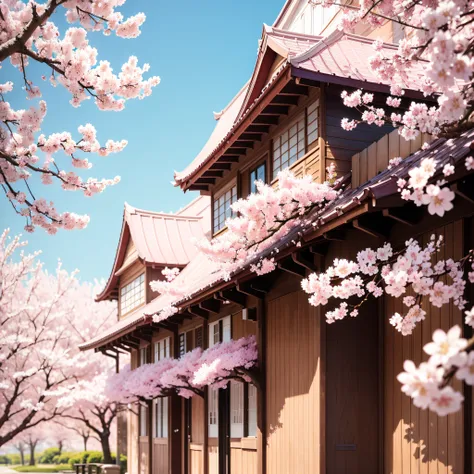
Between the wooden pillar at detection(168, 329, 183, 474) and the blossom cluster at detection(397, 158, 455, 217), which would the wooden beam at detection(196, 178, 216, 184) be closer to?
the wooden pillar at detection(168, 329, 183, 474)

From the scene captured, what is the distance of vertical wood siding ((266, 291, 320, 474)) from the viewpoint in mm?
11492

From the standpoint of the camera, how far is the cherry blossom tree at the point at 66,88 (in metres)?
10.8

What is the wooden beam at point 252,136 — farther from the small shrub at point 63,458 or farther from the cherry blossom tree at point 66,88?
the small shrub at point 63,458

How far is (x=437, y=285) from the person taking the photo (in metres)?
7.44

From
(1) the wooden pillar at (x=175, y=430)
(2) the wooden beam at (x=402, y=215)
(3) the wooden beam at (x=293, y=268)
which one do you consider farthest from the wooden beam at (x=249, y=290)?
(1) the wooden pillar at (x=175, y=430)

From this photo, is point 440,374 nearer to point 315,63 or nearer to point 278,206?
point 278,206

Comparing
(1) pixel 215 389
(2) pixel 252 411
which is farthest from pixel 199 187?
(2) pixel 252 411

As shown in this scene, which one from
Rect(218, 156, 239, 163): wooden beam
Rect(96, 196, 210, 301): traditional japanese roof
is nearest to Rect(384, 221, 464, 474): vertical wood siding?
Rect(218, 156, 239, 163): wooden beam

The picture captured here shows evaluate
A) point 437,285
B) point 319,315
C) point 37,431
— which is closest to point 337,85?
point 319,315

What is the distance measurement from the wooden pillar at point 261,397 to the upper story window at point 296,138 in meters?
2.60

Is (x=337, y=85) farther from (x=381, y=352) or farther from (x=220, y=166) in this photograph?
(x=220, y=166)

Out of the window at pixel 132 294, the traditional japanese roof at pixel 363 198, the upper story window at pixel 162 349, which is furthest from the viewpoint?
the window at pixel 132 294

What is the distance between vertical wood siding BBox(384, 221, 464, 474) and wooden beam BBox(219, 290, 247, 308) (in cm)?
465

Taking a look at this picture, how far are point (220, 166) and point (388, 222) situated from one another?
26.4ft
